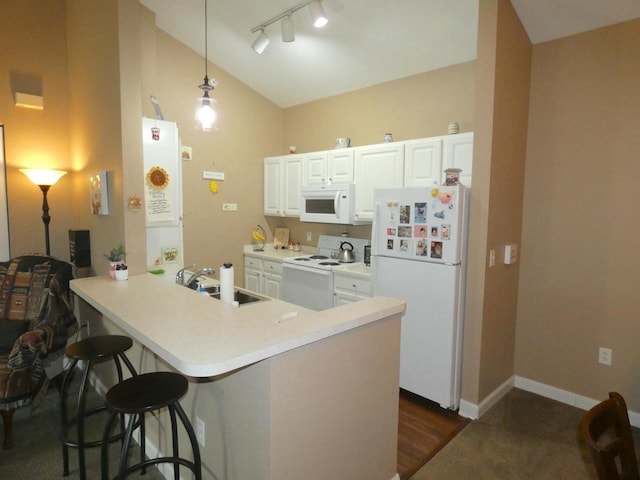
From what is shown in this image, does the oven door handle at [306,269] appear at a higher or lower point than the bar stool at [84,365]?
higher

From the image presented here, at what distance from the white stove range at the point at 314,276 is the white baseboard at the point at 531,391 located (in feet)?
4.90

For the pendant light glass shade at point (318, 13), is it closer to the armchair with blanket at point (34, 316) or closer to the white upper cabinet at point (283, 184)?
the white upper cabinet at point (283, 184)

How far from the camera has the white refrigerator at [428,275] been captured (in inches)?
101

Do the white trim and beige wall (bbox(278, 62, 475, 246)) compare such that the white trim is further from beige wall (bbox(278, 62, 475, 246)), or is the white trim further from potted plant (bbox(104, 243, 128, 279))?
potted plant (bbox(104, 243, 128, 279))

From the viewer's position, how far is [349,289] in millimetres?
3479

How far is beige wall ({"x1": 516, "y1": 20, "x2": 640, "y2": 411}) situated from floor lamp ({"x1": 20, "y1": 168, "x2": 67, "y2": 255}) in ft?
12.5

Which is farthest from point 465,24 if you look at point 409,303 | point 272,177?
point 272,177

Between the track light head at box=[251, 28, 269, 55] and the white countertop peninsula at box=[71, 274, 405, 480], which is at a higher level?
the track light head at box=[251, 28, 269, 55]

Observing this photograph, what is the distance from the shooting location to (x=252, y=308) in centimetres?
179

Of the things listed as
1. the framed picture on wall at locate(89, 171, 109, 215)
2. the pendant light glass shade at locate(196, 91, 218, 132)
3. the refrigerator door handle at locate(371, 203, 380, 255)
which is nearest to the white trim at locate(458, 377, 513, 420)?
the refrigerator door handle at locate(371, 203, 380, 255)

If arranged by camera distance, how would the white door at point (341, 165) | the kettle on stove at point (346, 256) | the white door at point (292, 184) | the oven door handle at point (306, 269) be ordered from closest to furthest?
the oven door handle at point (306, 269) < the white door at point (341, 165) < the kettle on stove at point (346, 256) < the white door at point (292, 184)

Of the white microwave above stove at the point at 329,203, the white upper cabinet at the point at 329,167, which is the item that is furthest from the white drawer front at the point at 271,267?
the white upper cabinet at the point at 329,167

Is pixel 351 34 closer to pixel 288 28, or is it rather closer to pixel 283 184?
pixel 288 28

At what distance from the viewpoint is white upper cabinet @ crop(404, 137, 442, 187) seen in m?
3.12
